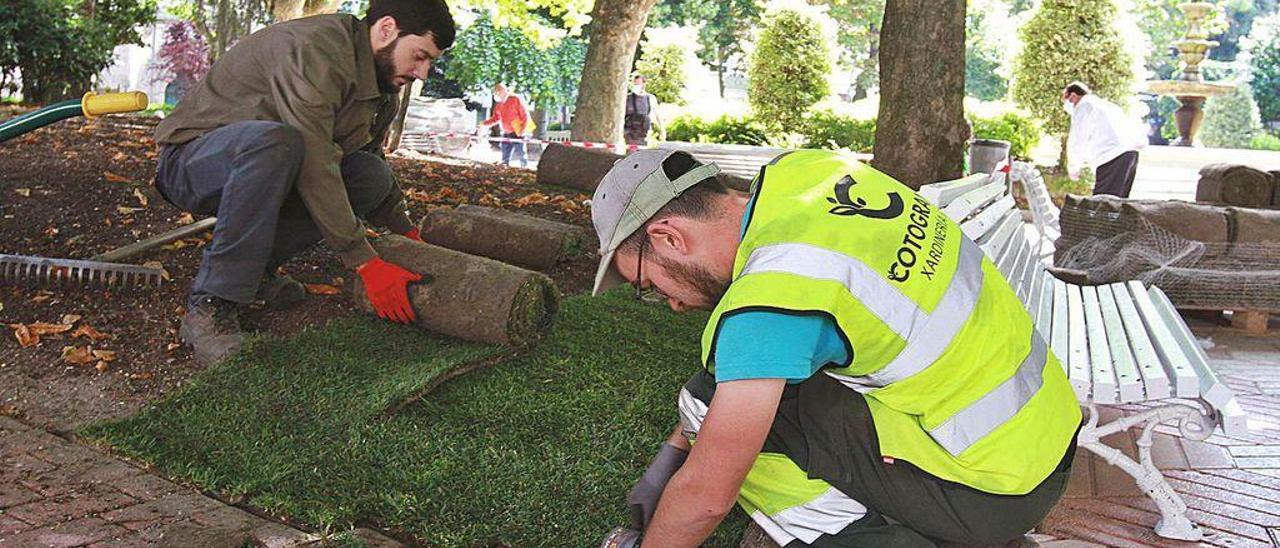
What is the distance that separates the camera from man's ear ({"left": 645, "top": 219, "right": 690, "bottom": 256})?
6.96 feet

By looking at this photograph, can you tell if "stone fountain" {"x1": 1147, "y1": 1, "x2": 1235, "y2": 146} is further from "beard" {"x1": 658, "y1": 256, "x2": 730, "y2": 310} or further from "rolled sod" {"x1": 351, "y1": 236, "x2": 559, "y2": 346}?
"beard" {"x1": 658, "y1": 256, "x2": 730, "y2": 310}

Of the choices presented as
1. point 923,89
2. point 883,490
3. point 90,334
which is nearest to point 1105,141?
point 923,89

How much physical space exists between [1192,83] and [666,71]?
11650 millimetres

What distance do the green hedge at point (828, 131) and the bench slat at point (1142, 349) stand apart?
533 inches

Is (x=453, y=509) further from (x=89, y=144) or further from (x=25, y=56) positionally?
(x=25, y=56)

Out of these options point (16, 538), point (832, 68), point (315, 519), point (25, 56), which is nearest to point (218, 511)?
point (315, 519)

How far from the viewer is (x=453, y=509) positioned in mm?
3053

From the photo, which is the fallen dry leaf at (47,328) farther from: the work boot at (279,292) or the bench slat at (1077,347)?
the bench slat at (1077,347)

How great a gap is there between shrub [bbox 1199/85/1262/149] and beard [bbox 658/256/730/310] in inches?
1641

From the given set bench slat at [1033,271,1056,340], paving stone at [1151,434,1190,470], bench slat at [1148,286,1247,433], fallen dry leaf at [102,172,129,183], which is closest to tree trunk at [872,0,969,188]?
bench slat at [1033,271,1056,340]

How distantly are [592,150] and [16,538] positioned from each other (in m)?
5.91

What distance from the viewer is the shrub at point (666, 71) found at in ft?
86.3

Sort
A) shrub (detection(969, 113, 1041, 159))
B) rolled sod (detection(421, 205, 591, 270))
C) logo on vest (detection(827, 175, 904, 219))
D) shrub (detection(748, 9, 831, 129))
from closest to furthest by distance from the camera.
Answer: logo on vest (detection(827, 175, 904, 219)) → rolled sod (detection(421, 205, 591, 270)) → shrub (detection(969, 113, 1041, 159)) → shrub (detection(748, 9, 831, 129))

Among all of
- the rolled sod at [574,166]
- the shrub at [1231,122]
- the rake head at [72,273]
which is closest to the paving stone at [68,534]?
the rake head at [72,273]
